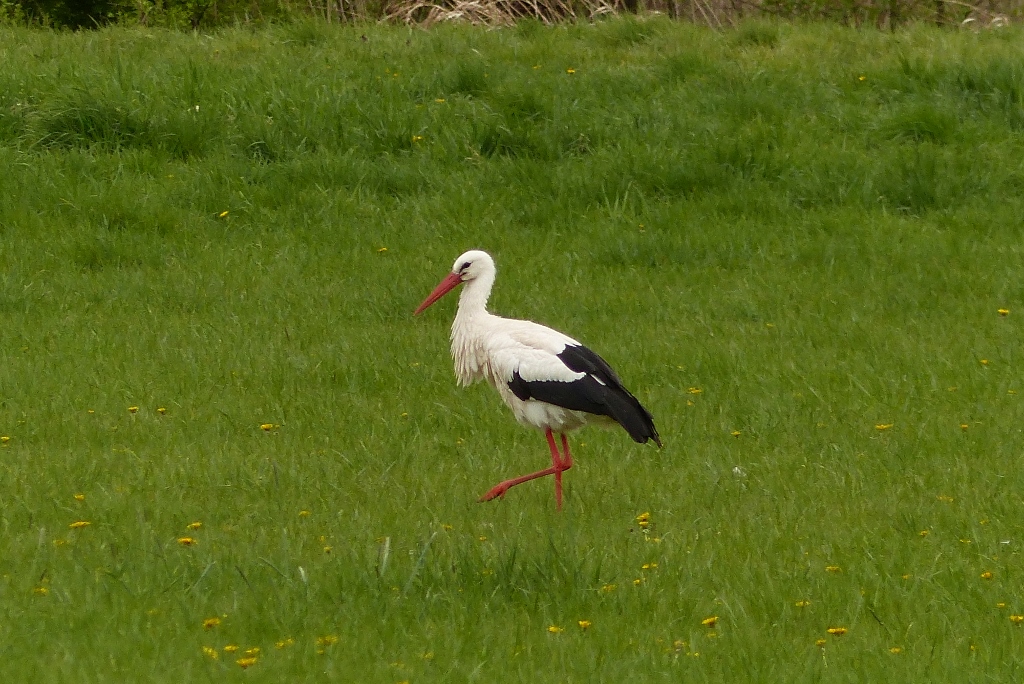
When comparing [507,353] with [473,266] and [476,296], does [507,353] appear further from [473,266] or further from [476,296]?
[473,266]

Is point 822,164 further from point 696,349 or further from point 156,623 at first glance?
point 156,623

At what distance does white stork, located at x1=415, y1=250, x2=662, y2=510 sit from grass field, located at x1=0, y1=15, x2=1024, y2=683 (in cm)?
29

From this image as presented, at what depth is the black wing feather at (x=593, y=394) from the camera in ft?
18.6

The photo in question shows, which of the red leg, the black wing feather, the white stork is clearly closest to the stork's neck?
the white stork

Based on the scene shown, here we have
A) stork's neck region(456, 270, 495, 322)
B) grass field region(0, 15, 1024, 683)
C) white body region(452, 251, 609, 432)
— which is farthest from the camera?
stork's neck region(456, 270, 495, 322)

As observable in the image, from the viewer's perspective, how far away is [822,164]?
438 inches

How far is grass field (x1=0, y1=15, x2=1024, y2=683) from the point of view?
4.39 m

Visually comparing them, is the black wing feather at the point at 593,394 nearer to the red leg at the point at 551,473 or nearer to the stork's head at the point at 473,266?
the red leg at the point at 551,473

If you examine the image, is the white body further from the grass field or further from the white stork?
the grass field

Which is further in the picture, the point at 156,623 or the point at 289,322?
the point at 289,322

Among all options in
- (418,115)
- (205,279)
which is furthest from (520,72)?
(205,279)

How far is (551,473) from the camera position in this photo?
5.97m

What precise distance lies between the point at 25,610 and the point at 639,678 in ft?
6.09

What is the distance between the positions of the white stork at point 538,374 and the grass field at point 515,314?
0.29 meters
